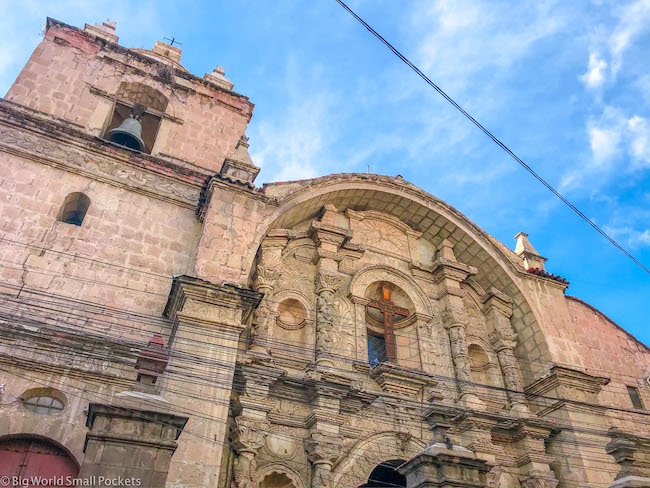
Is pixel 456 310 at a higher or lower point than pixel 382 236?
lower

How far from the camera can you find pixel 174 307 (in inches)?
378

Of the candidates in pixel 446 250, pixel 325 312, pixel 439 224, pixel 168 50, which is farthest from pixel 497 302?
pixel 168 50

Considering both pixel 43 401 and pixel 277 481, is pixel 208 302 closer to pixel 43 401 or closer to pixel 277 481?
pixel 43 401

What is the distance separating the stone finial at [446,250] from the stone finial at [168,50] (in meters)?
10.5

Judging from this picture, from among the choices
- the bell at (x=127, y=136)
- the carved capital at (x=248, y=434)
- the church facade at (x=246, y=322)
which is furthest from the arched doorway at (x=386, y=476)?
the bell at (x=127, y=136)

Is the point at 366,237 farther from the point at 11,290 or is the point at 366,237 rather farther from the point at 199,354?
the point at 11,290

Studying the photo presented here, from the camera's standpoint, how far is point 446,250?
15188 millimetres

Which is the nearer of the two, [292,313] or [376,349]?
[292,313]

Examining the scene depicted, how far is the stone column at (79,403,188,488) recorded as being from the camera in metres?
5.20

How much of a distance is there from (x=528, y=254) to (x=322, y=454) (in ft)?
30.8

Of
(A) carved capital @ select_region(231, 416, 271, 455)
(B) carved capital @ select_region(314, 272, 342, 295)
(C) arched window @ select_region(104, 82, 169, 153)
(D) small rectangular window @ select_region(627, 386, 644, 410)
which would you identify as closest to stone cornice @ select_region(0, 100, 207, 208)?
(C) arched window @ select_region(104, 82, 169, 153)

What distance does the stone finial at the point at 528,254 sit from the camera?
15.4 m

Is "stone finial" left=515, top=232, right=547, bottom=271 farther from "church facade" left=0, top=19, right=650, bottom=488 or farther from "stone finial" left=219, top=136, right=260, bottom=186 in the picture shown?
"stone finial" left=219, top=136, right=260, bottom=186

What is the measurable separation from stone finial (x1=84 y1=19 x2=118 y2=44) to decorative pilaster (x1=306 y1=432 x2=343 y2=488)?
12692 mm
